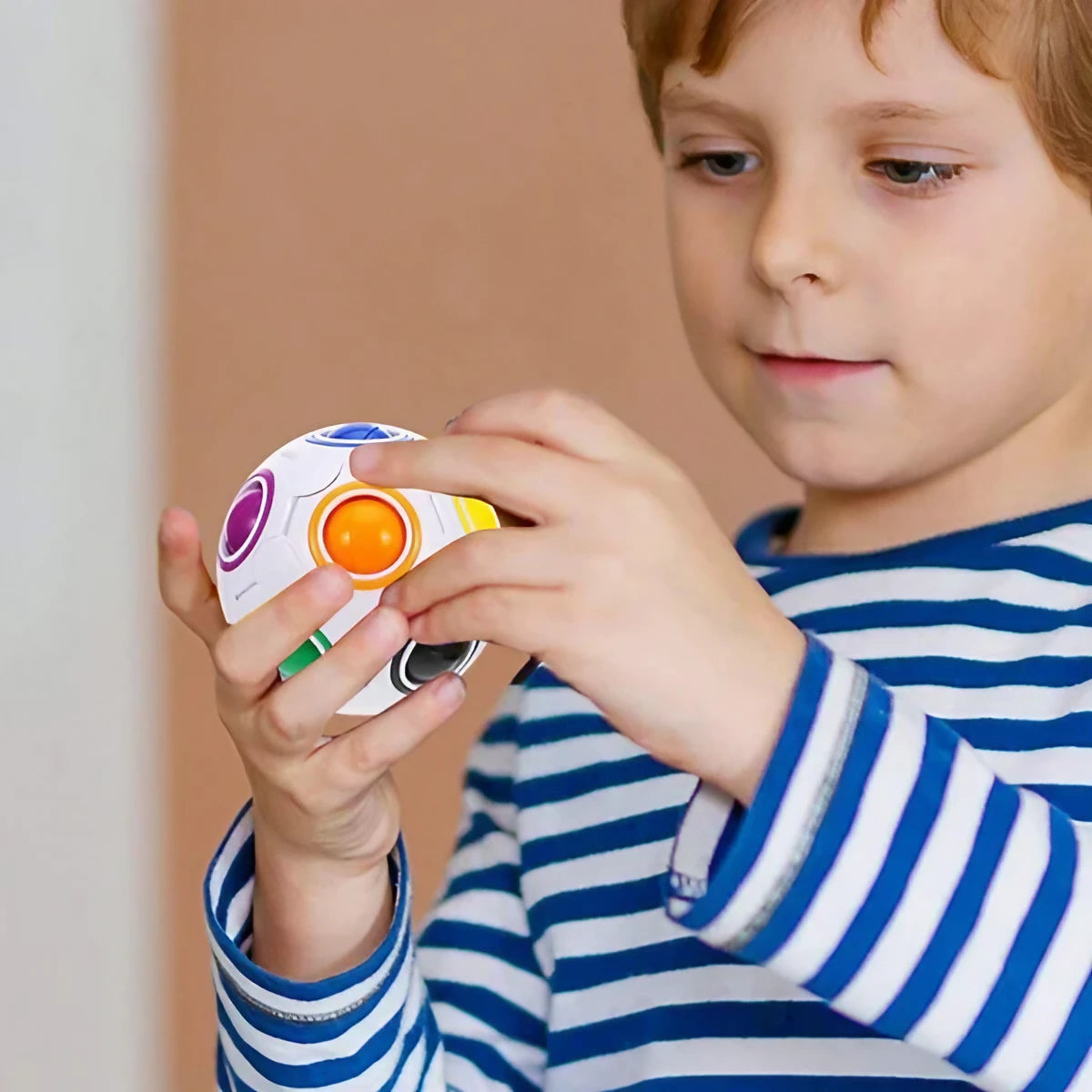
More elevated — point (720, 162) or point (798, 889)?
point (720, 162)

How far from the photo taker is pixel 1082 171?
0.69 m

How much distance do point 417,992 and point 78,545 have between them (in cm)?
49

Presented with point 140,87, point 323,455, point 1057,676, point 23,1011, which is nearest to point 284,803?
point 323,455

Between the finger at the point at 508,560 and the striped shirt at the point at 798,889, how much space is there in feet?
0.27

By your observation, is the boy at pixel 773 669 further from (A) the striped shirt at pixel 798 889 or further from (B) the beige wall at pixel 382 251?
(B) the beige wall at pixel 382 251

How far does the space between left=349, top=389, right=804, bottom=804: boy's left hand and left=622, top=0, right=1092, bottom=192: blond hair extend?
8.2 inches

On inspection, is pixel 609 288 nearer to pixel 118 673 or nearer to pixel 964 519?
pixel 118 673

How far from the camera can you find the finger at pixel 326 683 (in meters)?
0.54

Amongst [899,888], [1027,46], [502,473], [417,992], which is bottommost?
[417,992]

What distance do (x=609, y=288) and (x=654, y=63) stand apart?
22.5 inches

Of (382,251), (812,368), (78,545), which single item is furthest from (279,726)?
(382,251)

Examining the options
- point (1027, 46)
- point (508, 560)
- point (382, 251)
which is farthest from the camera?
point (382, 251)

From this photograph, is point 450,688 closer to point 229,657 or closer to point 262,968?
point 229,657

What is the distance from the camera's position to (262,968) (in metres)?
0.68
